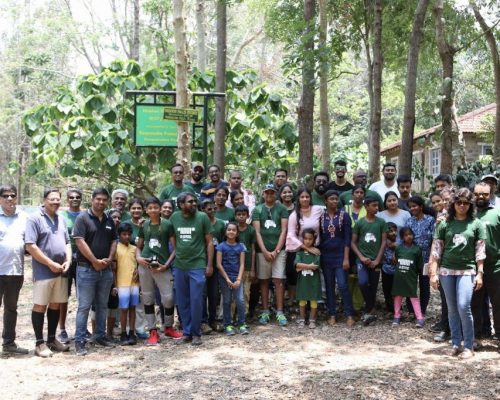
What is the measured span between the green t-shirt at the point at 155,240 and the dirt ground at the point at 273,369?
3.60 ft

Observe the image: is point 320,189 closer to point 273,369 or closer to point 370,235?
point 370,235

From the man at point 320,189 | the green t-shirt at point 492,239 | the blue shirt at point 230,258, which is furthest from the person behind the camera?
the man at point 320,189

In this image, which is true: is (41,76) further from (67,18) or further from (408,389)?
(408,389)

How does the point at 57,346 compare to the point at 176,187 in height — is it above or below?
below

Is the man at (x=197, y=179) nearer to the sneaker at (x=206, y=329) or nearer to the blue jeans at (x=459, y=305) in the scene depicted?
the sneaker at (x=206, y=329)

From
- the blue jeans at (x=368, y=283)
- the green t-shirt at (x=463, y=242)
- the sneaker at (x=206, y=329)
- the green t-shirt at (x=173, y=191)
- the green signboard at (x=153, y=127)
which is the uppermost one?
the green signboard at (x=153, y=127)

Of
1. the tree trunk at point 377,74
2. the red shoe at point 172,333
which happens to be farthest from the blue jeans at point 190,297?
the tree trunk at point 377,74

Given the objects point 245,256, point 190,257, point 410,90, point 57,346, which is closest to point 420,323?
point 245,256

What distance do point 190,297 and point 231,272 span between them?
74cm

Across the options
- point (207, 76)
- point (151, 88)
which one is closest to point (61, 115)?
point (151, 88)

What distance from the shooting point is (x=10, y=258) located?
21.5 ft

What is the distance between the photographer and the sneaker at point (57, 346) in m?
6.79

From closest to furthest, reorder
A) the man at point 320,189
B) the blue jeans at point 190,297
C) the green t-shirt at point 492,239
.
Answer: the green t-shirt at point 492,239 < the blue jeans at point 190,297 < the man at point 320,189

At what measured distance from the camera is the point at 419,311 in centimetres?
757
